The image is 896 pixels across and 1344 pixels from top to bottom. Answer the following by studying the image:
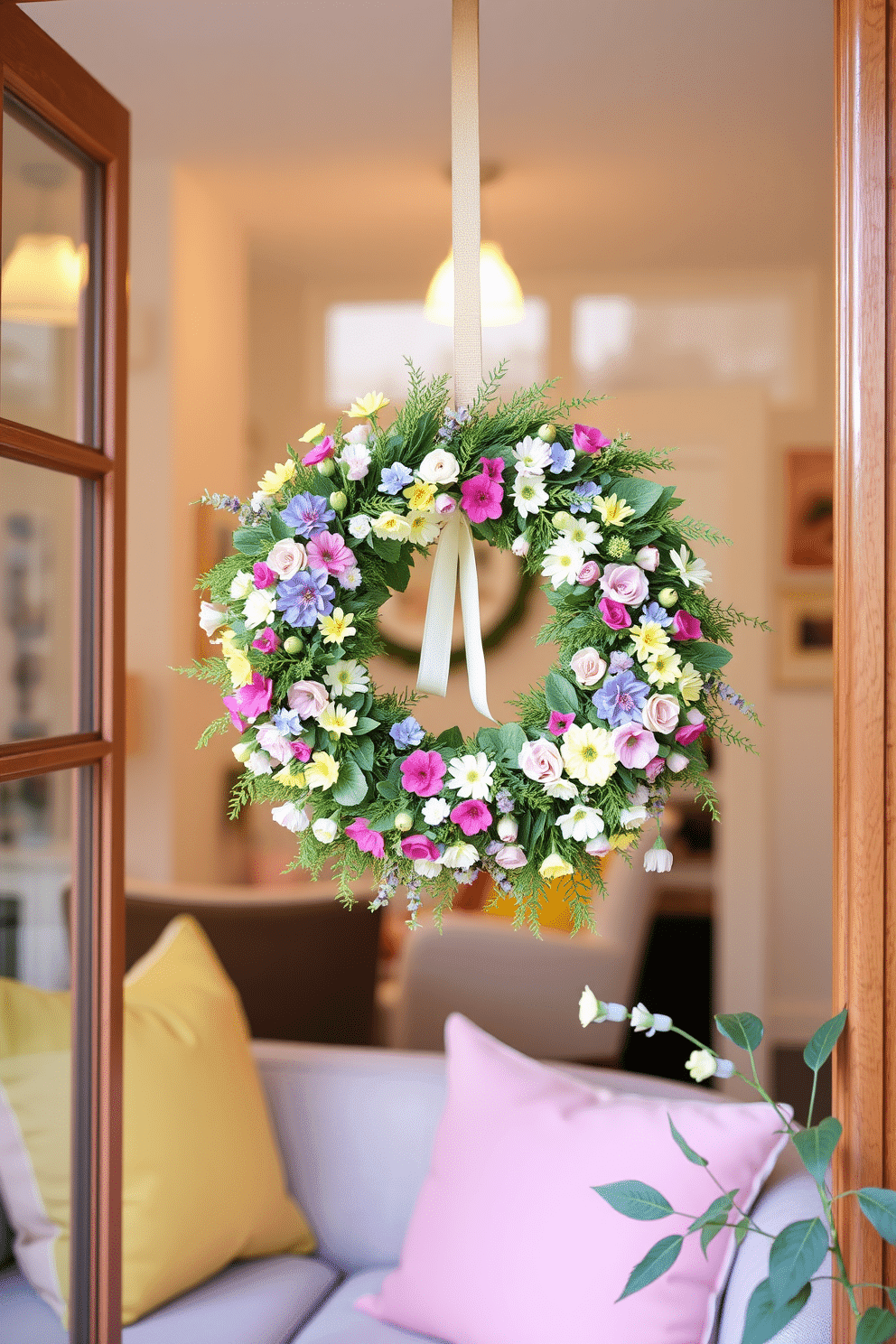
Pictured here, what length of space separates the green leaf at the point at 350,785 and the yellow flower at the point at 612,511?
321mm

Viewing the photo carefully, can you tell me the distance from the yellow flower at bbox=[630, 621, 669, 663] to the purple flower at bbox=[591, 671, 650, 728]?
0.02m

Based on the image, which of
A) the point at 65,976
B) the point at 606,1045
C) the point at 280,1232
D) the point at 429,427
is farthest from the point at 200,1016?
the point at 606,1045

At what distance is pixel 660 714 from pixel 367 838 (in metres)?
0.29

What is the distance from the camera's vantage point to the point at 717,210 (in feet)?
12.7

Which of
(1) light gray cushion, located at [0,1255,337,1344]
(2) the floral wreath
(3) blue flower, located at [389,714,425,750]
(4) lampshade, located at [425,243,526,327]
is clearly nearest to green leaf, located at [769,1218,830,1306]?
(2) the floral wreath

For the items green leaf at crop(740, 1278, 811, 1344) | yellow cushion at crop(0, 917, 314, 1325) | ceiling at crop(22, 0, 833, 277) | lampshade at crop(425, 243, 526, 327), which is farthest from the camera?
lampshade at crop(425, 243, 526, 327)

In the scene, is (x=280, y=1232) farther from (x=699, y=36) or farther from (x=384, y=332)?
(x=384, y=332)

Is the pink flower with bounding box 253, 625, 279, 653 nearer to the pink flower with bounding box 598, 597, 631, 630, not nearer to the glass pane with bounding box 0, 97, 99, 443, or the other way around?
the pink flower with bounding box 598, 597, 631, 630

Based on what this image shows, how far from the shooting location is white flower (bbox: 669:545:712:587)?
107 centimetres

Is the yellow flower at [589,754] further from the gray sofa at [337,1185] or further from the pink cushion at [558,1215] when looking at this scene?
the gray sofa at [337,1185]

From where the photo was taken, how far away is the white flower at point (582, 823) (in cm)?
105

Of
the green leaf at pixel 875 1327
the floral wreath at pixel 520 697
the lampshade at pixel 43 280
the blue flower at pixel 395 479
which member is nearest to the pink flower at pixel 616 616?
the floral wreath at pixel 520 697

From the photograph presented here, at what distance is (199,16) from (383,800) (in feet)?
7.20

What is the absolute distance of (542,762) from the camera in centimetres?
106
